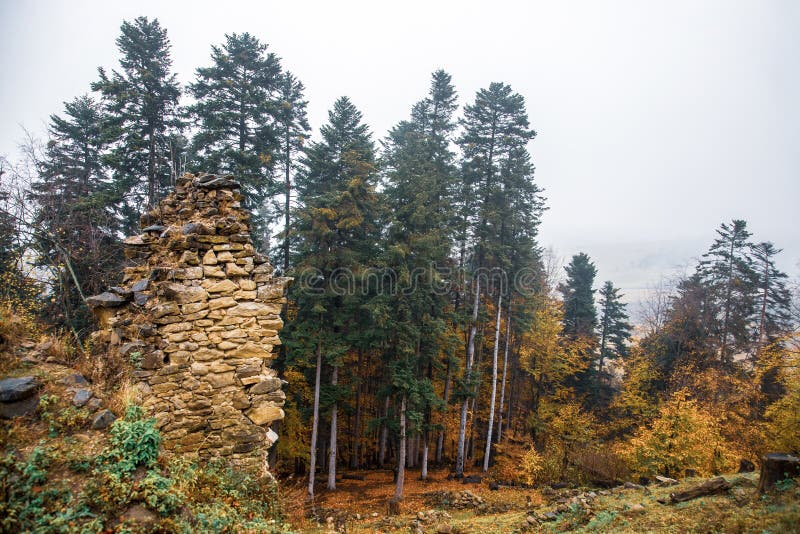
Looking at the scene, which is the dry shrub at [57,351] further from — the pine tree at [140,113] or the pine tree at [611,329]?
the pine tree at [611,329]

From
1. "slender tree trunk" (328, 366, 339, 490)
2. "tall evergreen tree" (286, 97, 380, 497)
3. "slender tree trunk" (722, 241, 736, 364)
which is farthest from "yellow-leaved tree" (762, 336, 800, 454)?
"slender tree trunk" (328, 366, 339, 490)

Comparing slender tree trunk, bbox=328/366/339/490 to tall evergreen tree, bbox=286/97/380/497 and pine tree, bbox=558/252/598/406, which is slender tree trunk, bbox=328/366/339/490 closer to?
tall evergreen tree, bbox=286/97/380/497

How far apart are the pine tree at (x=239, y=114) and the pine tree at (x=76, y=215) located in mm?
4247

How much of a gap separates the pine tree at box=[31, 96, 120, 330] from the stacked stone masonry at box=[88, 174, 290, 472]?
146 centimetres

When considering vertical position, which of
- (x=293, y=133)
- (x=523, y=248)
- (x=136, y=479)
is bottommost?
(x=136, y=479)

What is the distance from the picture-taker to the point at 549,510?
9.41 meters

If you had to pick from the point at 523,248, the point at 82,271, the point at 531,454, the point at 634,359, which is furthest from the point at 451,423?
the point at 82,271

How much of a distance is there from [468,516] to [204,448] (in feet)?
34.3

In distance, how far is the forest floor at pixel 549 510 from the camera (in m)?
6.00

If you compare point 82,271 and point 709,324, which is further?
point 709,324

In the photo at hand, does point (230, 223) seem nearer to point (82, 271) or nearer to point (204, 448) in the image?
point (204, 448)

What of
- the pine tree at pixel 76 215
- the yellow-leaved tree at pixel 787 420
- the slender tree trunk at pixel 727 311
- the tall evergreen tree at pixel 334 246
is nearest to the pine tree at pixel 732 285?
the slender tree trunk at pixel 727 311

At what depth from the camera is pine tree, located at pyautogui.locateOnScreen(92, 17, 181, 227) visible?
47.4 ft

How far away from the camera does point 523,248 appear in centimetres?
1942
